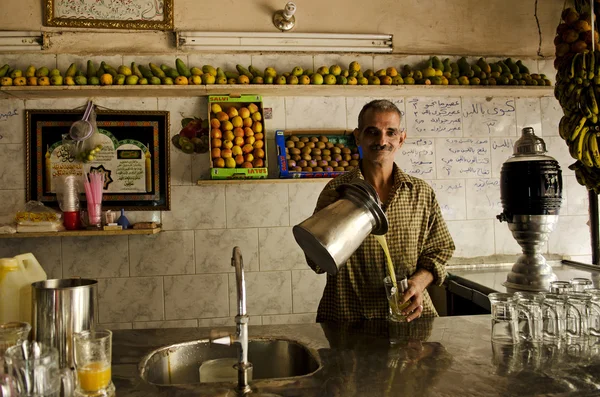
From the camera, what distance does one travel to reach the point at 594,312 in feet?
5.22

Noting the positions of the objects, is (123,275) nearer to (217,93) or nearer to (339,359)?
(217,93)

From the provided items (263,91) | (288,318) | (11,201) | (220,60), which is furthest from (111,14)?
(288,318)

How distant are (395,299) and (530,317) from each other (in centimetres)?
46

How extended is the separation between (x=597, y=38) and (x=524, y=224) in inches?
48.8

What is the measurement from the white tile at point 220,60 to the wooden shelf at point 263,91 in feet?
0.78

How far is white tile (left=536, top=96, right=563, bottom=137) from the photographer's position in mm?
3652

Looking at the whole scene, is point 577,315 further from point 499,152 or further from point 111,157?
point 111,157

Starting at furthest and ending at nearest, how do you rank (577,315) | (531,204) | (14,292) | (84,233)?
(84,233)
(531,204)
(577,315)
(14,292)

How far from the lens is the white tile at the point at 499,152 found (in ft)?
11.8

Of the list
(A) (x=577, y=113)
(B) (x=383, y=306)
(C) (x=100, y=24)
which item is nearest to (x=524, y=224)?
(A) (x=577, y=113)

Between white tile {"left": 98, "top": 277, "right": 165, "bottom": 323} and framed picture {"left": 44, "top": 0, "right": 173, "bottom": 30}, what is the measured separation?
1758 mm

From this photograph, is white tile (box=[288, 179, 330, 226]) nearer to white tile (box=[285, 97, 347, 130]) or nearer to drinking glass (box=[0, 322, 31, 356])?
white tile (box=[285, 97, 347, 130])

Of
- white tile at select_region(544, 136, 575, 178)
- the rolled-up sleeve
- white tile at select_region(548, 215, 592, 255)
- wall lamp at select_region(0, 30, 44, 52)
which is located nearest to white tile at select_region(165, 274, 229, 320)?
the rolled-up sleeve

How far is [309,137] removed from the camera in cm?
337
